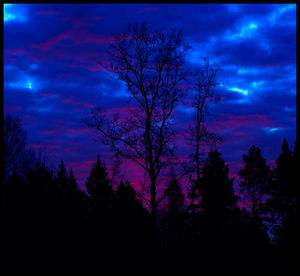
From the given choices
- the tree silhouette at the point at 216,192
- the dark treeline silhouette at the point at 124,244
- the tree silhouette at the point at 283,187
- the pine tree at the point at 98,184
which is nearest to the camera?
the dark treeline silhouette at the point at 124,244

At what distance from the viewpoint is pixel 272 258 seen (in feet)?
46.2

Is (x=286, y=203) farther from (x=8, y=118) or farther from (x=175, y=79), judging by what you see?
(x=8, y=118)

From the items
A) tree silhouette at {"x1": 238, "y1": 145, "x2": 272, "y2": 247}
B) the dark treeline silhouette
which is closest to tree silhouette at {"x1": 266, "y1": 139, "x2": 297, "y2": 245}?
tree silhouette at {"x1": 238, "y1": 145, "x2": 272, "y2": 247}

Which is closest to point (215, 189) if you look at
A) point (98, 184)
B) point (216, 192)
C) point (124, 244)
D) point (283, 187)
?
point (216, 192)

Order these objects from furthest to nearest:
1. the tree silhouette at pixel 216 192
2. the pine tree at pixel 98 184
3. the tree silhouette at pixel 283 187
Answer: the pine tree at pixel 98 184
the tree silhouette at pixel 283 187
the tree silhouette at pixel 216 192

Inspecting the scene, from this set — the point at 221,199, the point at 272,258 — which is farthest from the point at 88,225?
the point at 221,199

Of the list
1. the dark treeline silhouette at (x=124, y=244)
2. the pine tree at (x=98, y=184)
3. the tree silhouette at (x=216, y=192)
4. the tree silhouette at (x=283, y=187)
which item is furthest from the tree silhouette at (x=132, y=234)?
the pine tree at (x=98, y=184)

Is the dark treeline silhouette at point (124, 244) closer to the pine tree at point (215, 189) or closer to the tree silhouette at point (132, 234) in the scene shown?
the tree silhouette at point (132, 234)

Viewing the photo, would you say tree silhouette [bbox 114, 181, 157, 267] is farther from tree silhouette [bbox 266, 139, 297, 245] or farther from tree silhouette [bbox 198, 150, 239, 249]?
tree silhouette [bbox 266, 139, 297, 245]

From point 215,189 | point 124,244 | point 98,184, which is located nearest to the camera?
point 124,244

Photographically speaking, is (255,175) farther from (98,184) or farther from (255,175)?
(98,184)

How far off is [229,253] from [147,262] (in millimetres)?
3778

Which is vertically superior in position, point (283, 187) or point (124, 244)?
point (283, 187)

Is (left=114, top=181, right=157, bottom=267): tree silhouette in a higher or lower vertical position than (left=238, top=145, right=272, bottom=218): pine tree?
lower
